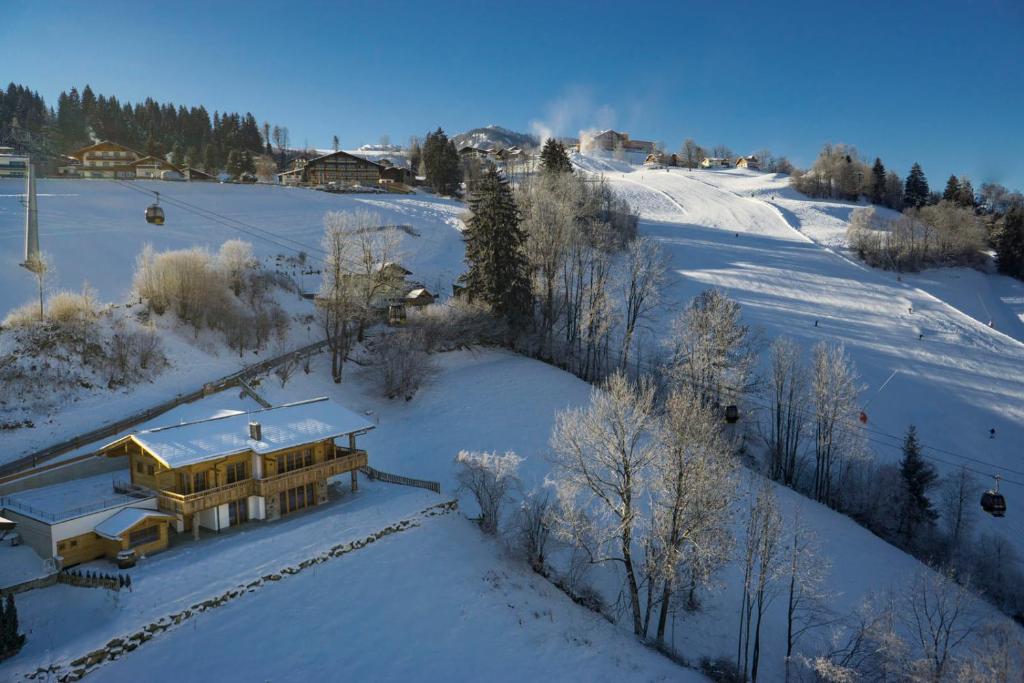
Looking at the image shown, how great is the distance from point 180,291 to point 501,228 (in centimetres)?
2047

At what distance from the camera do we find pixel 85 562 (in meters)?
19.9

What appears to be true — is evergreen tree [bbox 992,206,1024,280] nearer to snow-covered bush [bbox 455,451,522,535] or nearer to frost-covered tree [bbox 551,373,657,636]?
frost-covered tree [bbox 551,373,657,636]

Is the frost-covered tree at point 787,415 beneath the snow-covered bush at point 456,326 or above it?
beneath

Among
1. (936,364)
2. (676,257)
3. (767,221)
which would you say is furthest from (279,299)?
(767,221)

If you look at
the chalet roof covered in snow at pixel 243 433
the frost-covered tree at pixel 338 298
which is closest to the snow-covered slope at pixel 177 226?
the frost-covered tree at pixel 338 298

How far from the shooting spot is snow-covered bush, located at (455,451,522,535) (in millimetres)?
25531

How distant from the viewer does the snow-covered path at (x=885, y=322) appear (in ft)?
132

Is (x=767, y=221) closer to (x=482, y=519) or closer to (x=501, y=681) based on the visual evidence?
(x=482, y=519)

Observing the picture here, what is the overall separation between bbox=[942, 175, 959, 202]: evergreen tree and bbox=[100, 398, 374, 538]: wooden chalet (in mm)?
111138

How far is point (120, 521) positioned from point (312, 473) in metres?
6.80

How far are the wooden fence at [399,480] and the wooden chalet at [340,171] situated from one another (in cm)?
6984

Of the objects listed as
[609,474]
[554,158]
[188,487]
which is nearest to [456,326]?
[609,474]

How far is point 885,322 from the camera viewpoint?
5425 cm

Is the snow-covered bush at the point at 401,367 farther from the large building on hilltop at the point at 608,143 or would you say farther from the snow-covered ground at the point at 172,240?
the large building on hilltop at the point at 608,143
